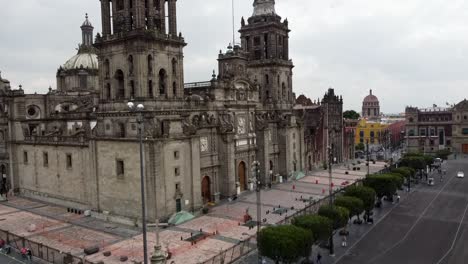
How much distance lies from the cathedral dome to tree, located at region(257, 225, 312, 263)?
5859cm

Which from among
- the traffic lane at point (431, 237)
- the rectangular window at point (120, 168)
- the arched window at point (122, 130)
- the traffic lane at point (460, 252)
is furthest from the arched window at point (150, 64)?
the traffic lane at point (460, 252)

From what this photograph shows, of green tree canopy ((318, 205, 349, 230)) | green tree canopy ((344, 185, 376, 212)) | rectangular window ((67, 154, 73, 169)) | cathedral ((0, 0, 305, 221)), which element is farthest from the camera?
rectangular window ((67, 154, 73, 169))

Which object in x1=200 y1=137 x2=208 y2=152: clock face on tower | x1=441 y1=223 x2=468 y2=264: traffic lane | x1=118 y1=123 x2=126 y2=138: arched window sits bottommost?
x1=441 y1=223 x2=468 y2=264: traffic lane

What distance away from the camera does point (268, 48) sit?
7050 cm

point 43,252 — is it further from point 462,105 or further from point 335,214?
point 462,105

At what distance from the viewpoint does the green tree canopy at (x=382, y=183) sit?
159 feet

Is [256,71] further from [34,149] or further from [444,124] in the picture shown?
[444,124]

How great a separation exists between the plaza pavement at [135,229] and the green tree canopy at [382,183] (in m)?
8.27

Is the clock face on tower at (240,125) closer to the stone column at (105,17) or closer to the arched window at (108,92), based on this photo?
the arched window at (108,92)

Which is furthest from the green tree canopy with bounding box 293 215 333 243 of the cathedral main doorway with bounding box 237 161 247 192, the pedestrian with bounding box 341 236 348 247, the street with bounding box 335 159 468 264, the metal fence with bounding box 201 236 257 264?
the cathedral main doorway with bounding box 237 161 247 192

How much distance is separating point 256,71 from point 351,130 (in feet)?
126

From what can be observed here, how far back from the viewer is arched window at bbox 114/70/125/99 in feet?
153

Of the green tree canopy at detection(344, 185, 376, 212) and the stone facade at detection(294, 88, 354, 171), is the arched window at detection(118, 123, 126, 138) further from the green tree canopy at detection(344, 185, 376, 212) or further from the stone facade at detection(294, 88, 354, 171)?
the stone facade at detection(294, 88, 354, 171)

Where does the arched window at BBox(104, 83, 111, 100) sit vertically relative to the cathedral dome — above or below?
below
